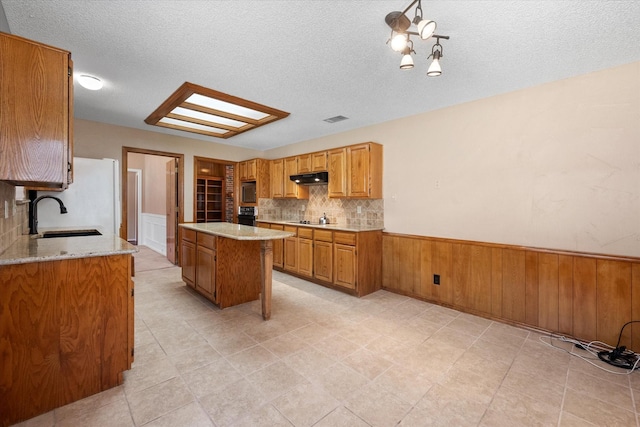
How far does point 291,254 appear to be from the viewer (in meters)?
4.77

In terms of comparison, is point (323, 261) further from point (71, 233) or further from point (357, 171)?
point (71, 233)

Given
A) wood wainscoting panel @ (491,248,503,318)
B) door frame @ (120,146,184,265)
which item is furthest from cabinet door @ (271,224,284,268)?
wood wainscoting panel @ (491,248,503,318)

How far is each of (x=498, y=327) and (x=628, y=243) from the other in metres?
1.32

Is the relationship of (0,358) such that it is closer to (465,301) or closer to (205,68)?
(205,68)

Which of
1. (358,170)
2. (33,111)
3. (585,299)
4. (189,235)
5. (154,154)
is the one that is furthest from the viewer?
(154,154)

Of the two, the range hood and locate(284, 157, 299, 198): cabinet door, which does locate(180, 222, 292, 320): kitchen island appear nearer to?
the range hood

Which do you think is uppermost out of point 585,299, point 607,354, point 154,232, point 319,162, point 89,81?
point 89,81

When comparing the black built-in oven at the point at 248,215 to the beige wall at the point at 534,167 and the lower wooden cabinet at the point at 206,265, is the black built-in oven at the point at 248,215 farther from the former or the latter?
the beige wall at the point at 534,167

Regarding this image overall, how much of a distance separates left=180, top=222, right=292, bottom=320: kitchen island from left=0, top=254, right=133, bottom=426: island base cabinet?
1.20 metres

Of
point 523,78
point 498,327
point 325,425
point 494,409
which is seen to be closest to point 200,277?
point 325,425

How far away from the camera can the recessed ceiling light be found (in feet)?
8.94

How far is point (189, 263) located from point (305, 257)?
1.72 metres

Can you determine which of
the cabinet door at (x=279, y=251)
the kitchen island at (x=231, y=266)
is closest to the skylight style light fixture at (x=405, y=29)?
the kitchen island at (x=231, y=266)

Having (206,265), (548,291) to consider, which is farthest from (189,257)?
(548,291)
